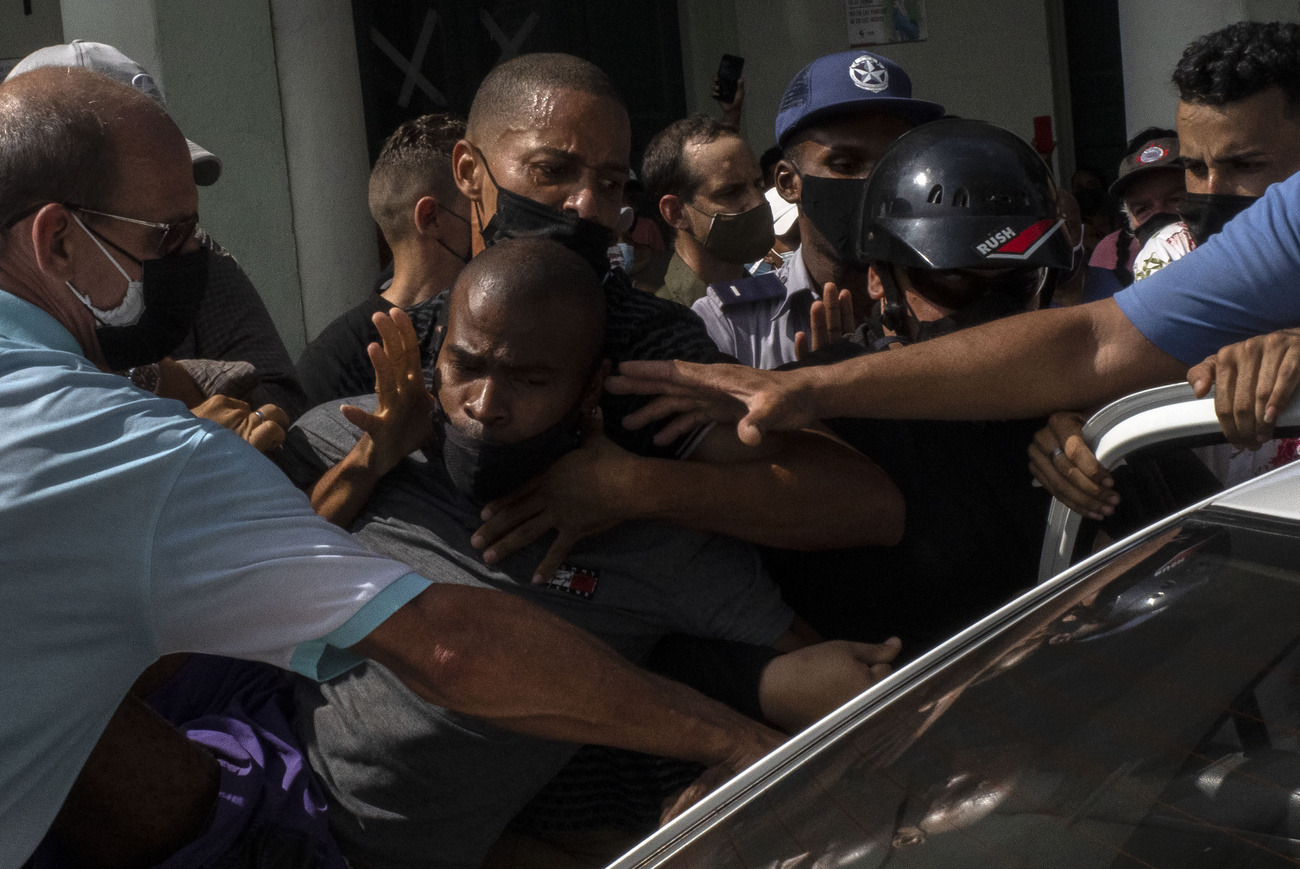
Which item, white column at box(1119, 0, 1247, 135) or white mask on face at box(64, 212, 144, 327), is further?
white column at box(1119, 0, 1247, 135)

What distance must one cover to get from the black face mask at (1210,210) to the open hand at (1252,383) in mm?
1369

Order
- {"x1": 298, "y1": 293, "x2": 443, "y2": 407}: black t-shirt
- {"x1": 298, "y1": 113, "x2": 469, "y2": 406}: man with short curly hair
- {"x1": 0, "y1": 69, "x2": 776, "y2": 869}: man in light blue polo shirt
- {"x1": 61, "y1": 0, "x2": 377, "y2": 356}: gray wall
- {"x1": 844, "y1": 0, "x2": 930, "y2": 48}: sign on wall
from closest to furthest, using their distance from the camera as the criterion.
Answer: {"x1": 0, "y1": 69, "x2": 776, "y2": 869}: man in light blue polo shirt → {"x1": 298, "y1": 293, "x2": 443, "y2": 407}: black t-shirt → {"x1": 298, "y1": 113, "x2": 469, "y2": 406}: man with short curly hair → {"x1": 61, "y1": 0, "x2": 377, "y2": 356}: gray wall → {"x1": 844, "y1": 0, "x2": 930, "y2": 48}: sign on wall

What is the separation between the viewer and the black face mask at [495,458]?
208 centimetres

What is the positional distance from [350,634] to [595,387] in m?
0.75

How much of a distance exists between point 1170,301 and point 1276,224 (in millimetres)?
197

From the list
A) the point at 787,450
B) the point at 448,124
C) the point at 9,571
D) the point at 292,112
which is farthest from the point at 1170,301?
the point at 292,112

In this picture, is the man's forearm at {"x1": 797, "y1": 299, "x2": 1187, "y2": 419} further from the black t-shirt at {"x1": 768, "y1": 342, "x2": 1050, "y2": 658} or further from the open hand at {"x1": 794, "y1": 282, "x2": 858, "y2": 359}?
the open hand at {"x1": 794, "y1": 282, "x2": 858, "y2": 359}

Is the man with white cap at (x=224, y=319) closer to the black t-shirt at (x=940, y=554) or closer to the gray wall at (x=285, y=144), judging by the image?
the black t-shirt at (x=940, y=554)

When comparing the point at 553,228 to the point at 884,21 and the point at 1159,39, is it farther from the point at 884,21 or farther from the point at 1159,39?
the point at 884,21

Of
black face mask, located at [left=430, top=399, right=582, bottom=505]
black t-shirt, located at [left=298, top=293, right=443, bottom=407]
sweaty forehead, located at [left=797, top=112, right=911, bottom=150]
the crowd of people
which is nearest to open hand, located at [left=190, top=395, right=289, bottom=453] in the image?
the crowd of people

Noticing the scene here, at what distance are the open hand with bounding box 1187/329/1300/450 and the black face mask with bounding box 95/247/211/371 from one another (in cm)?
156

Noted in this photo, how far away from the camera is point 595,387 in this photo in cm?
221

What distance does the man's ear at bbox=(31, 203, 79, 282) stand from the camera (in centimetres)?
180

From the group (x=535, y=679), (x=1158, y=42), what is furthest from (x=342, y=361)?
(x=1158, y=42)
